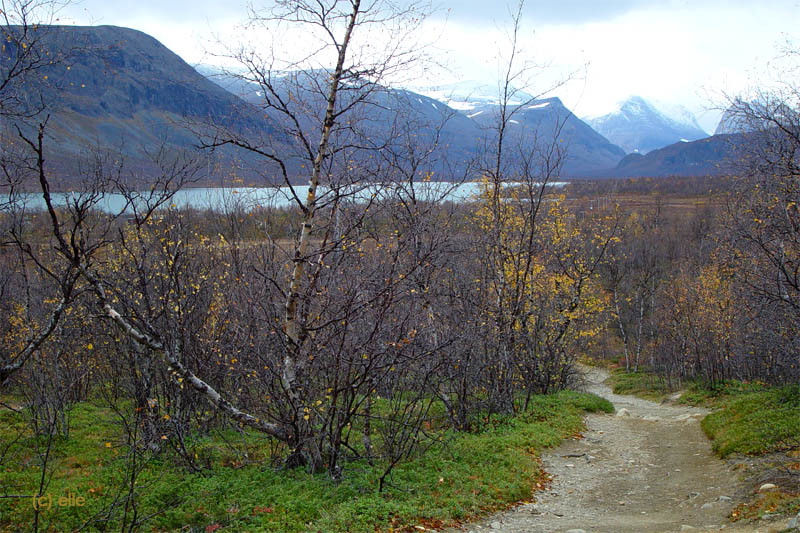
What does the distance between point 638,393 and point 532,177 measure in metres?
17.6

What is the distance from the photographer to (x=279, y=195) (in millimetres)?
7875

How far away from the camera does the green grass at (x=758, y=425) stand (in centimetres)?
927

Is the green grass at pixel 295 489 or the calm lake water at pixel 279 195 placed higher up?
the calm lake water at pixel 279 195

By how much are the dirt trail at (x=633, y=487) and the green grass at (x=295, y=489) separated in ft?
1.62

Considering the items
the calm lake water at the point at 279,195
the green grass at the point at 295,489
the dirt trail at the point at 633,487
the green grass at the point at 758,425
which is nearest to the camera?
the green grass at the point at 295,489

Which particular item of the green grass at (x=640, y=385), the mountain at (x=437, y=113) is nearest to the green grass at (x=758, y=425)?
the mountain at (x=437, y=113)

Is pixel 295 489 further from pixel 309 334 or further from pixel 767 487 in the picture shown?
pixel 767 487

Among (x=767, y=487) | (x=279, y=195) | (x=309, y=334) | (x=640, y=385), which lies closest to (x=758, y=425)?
(x=767, y=487)

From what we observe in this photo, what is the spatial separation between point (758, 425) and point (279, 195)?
10.1 m

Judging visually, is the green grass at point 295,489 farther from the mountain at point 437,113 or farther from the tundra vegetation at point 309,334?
the mountain at point 437,113

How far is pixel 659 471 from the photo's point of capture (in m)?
9.52

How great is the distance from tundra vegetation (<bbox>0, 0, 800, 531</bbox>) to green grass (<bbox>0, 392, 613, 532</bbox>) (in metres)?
0.04

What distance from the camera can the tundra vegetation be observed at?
6883mm

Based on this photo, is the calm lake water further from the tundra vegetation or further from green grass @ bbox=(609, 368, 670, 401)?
green grass @ bbox=(609, 368, 670, 401)
